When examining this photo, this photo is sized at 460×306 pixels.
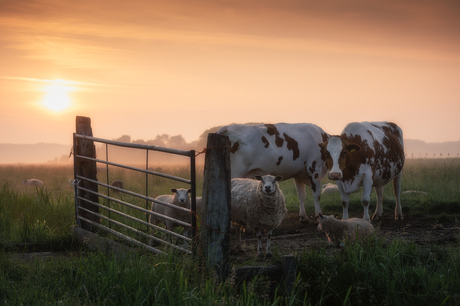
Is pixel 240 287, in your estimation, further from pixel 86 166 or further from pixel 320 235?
pixel 86 166

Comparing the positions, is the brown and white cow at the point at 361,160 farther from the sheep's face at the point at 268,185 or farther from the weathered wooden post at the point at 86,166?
the weathered wooden post at the point at 86,166

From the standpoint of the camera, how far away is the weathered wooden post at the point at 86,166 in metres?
7.21

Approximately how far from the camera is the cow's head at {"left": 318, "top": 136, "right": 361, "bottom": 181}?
7.53 metres

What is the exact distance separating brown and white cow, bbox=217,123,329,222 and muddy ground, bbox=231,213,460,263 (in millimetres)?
943

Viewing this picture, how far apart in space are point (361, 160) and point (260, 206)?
3379 millimetres

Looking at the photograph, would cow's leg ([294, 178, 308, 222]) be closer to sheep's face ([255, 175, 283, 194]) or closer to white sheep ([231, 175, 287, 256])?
white sheep ([231, 175, 287, 256])

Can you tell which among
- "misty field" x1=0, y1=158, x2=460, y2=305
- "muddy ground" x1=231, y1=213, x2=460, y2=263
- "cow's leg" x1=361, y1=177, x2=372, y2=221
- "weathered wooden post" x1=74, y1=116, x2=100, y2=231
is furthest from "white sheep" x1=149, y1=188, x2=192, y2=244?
"cow's leg" x1=361, y1=177, x2=372, y2=221

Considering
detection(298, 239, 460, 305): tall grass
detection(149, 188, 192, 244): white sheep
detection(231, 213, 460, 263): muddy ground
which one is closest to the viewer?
detection(298, 239, 460, 305): tall grass

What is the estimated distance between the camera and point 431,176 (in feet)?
51.7

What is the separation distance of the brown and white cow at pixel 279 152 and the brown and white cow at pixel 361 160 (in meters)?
0.74

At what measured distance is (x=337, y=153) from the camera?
763 cm

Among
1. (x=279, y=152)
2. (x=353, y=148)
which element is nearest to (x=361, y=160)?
(x=353, y=148)

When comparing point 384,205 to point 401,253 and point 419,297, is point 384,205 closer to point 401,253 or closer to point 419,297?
point 401,253

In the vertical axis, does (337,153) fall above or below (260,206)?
above
